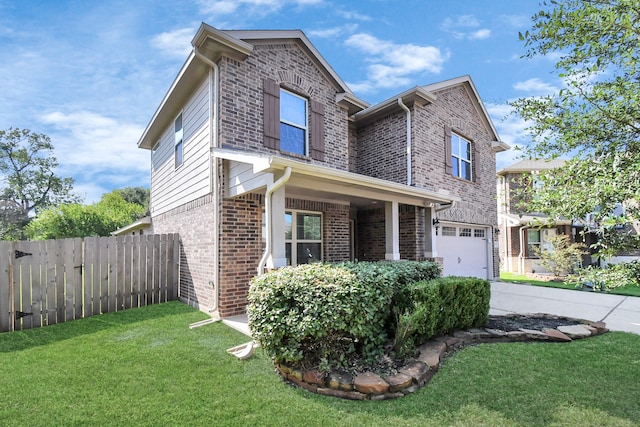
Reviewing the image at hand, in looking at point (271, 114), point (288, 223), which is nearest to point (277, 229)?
point (288, 223)

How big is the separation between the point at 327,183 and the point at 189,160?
13.3ft

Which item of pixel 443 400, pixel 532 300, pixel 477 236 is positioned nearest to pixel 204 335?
pixel 443 400

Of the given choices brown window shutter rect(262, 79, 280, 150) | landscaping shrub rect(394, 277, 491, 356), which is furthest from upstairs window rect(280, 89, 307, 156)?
landscaping shrub rect(394, 277, 491, 356)

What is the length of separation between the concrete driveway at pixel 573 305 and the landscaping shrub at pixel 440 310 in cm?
209

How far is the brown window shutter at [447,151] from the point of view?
1072 cm

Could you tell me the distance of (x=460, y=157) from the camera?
11586 mm

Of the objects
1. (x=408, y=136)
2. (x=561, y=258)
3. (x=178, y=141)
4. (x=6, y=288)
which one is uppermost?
(x=408, y=136)

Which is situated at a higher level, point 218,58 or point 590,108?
point 218,58

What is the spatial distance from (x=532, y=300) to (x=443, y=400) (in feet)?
23.0

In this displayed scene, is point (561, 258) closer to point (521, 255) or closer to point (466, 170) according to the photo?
point (521, 255)

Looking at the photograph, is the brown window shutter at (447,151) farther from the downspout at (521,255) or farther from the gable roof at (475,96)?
the downspout at (521,255)

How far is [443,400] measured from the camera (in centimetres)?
323

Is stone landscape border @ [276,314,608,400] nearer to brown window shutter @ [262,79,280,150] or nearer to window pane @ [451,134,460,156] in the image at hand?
brown window shutter @ [262,79,280,150]

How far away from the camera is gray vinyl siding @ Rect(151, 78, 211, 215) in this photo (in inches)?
277
